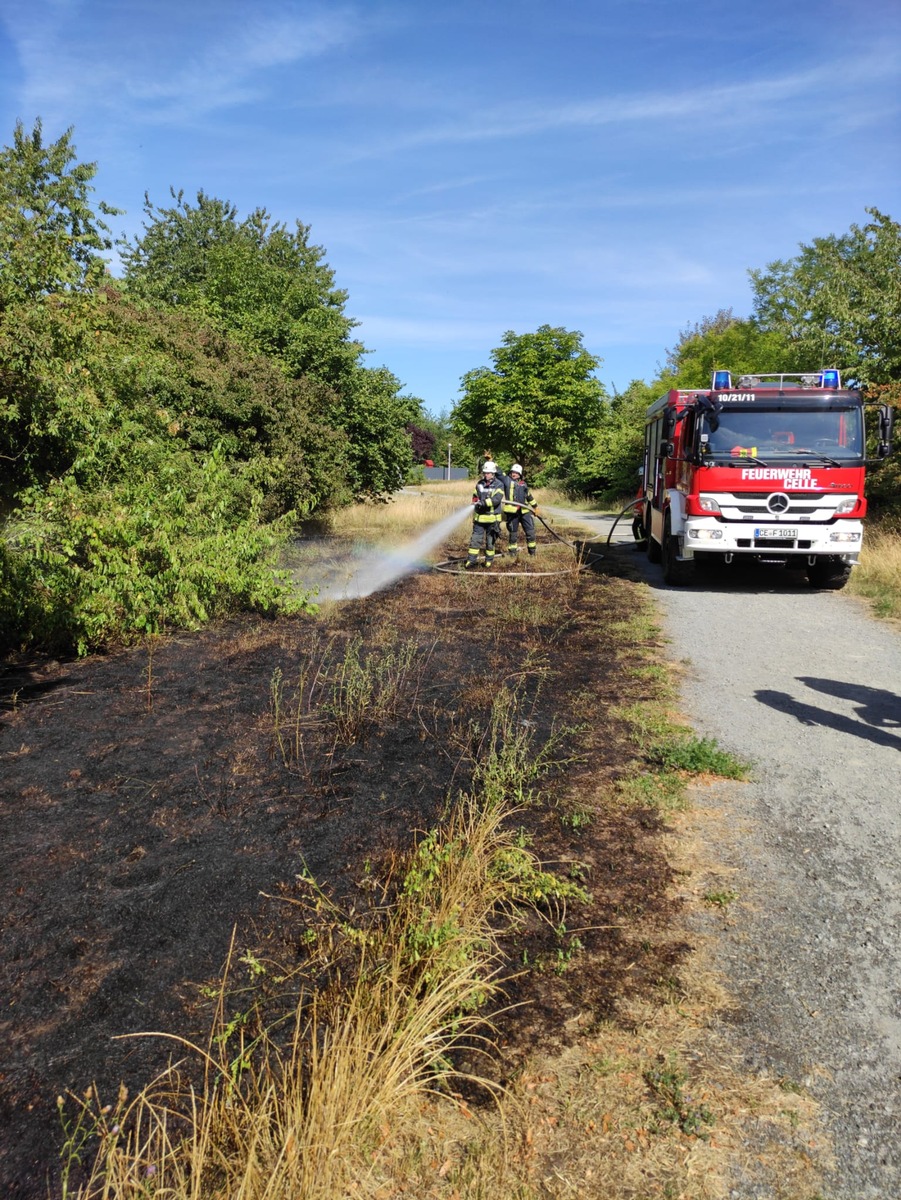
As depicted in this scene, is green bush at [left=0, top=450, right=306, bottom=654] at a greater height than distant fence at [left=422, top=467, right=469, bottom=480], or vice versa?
distant fence at [left=422, top=467, right=469, bottom=480]

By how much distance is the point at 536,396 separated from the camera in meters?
36.7

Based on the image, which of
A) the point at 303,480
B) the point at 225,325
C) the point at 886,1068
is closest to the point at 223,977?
the point at 886,1068

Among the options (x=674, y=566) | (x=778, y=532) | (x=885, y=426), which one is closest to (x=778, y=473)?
(x=778, y=532)

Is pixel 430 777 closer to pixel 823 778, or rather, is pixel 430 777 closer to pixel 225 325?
pixel 823 778

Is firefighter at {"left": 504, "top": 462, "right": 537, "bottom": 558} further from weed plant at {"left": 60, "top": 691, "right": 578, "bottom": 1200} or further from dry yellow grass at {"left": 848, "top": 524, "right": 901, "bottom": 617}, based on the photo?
weed plant at {"left": 60, "top": 691, "right": 578, "bottom": 1200}

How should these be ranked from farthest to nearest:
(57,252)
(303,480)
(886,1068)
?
(303,480) → (57,252) → (886,1068)

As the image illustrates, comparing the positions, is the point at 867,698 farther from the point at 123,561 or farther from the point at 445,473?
the point at 445,473

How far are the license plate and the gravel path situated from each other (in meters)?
2.85

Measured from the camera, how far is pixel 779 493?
10.5 metres

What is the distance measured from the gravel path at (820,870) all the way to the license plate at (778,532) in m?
2.85

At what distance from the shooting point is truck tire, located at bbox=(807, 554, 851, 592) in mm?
11055

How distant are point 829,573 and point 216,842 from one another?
983 cm

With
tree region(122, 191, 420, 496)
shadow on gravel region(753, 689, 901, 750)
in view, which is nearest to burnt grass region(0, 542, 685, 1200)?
shadow on gravel region(753, 689, 901, 750)

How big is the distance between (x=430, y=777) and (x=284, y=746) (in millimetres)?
1082
